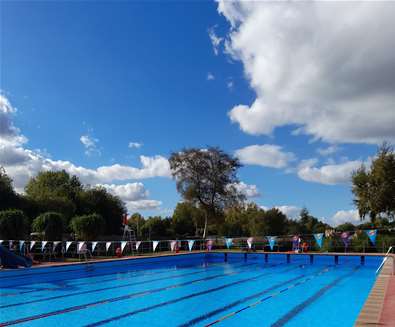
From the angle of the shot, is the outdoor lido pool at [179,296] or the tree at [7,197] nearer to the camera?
the outdoor lido pool at [179,296]

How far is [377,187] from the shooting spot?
2580 cm

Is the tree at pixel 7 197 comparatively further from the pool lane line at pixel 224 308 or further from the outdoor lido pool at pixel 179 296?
the pool lane line at pixel 224 308

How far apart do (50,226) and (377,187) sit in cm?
2096

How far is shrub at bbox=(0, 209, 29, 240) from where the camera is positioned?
19.7 meters

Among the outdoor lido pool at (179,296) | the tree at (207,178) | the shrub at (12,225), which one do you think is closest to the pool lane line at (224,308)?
the outdoor lido pool at (179,296)

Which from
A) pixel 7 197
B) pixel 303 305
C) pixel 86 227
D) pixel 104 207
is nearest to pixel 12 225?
pixel 86 227

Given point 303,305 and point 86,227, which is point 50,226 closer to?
point 86,227

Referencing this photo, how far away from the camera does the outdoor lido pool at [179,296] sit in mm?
8542

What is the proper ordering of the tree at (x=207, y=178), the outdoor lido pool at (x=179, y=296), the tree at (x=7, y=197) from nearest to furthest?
1. the outdoor lido pool at (x=179, y=296)
2. the tree at (x=7, y=197)
3. the tree at (x=207, y=178)

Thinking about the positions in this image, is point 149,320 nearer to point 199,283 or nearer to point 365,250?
point 199,283

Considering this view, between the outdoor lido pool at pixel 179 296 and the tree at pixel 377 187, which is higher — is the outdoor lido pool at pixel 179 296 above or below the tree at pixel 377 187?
below

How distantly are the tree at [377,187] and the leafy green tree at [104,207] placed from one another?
24.1 m

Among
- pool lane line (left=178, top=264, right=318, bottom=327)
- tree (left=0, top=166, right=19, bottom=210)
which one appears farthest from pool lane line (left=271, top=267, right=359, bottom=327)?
tree (left=0, top=166, right=19, bottom=210)

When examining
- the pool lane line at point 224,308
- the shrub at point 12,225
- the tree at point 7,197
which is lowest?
the pool lane line at point 224,308
